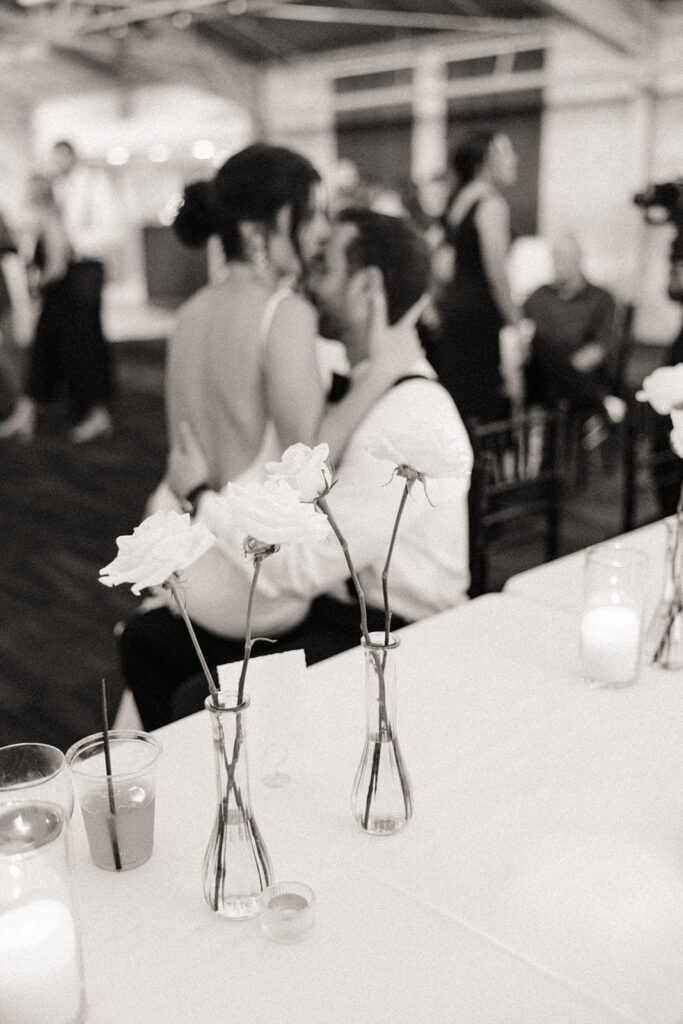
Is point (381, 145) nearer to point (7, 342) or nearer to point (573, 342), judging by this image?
point (7, 342)

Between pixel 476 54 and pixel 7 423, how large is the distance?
19.3 feet

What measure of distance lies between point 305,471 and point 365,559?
85 cm

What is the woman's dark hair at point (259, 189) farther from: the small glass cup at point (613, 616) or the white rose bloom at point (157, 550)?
the white rose bloom at point (157, 550)

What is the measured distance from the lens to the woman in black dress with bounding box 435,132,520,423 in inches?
179

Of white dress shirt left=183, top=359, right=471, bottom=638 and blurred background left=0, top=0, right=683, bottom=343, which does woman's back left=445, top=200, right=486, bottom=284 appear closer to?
blurred background left=0, top=0, right=683, bottom=343

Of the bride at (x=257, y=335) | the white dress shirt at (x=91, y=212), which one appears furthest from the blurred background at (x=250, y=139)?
the bride at (x=257, y=335)

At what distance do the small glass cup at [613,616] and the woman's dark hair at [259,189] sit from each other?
1.05m

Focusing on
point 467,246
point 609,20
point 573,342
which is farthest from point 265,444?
point 609,20

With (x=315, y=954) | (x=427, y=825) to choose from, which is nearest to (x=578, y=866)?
(x=427, y=825)

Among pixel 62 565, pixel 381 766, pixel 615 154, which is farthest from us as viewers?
pixel 615 154

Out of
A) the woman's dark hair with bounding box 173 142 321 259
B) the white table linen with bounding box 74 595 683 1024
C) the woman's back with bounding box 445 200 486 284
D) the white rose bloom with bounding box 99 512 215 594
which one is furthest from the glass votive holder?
the woman's back with bounding box 445 200 486 284

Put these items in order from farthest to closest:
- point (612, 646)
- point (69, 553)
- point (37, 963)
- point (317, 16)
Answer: point (317, 16) < point (69, 553) < point (612, 646) < point (37, 963)

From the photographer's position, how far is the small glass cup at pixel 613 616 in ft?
4.77

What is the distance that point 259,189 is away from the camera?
6.87 feet
